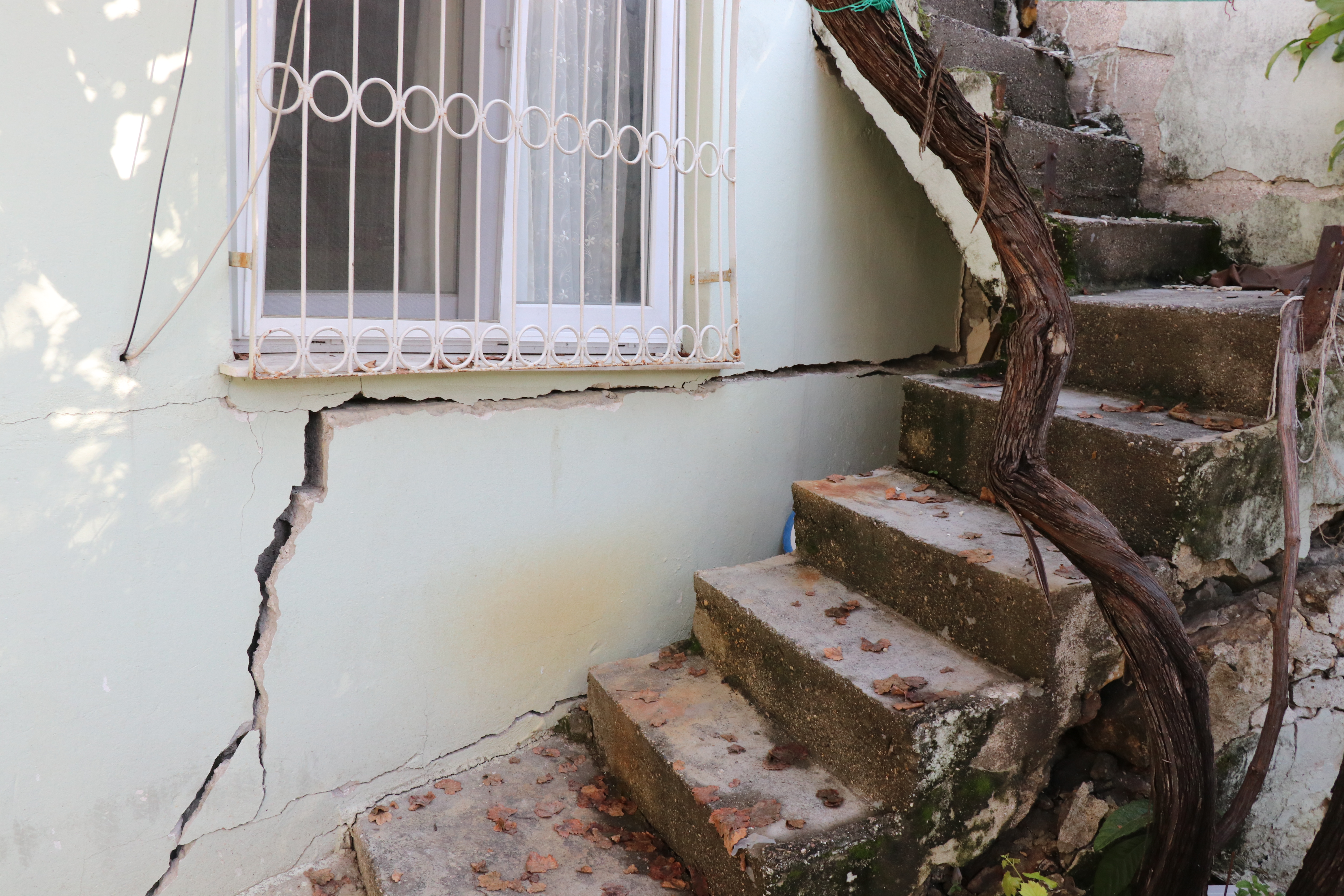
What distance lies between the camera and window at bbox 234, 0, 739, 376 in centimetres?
219

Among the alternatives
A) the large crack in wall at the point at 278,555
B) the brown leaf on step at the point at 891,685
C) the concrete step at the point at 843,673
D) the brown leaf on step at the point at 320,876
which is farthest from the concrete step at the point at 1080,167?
the brown leaf on step at the point at 320,876

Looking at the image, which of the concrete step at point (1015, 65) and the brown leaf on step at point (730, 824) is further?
the concrete step at point (1015, 65)

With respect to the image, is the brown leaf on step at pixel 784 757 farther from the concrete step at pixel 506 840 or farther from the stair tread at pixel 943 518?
the stair tread at pixel 943 518

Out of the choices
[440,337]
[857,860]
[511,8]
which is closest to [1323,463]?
[857,860]

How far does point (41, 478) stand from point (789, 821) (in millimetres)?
1891

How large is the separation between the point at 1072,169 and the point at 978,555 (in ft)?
6.19

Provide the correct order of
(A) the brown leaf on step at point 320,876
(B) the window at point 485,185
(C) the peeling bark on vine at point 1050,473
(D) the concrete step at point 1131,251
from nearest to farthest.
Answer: (C) the peeling bark on vine at point 1050,473 → (B) the window at point 485,185 → (A) the brown leaf on step at point 320,876 → (D) the concrete step at point 1131,251

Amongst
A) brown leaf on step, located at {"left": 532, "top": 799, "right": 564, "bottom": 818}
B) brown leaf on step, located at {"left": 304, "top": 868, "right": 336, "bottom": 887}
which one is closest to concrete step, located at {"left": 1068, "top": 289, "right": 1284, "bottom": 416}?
brown leaf on step, located at {"left": 532, "top": 799, "right": 564, "bottom": 818}

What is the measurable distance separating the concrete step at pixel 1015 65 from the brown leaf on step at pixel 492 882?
300 centimetres

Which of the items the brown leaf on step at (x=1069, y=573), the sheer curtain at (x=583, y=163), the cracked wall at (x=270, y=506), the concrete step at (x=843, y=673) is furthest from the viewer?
the sheer curtain at (x=583, y=163)

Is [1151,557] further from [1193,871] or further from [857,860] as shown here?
[857,860]

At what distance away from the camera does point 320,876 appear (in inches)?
92.0

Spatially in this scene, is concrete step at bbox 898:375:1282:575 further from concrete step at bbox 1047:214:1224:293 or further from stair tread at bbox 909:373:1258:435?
concrete step at bbox 1047:214:1224:293

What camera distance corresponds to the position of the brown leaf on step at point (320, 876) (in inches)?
91.3
